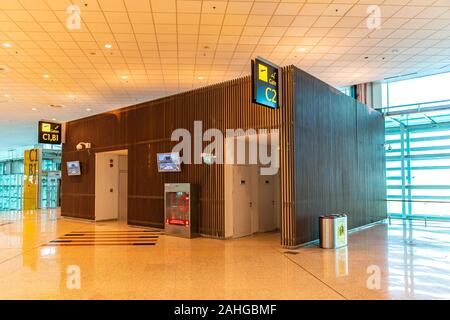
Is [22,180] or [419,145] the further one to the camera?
[22,180]

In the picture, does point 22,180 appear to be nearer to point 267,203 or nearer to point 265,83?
point 267,203

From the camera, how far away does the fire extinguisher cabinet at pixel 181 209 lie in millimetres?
8539

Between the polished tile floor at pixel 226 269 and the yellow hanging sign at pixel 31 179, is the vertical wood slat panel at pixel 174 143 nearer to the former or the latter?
the polished tile floor at pixel 226 269

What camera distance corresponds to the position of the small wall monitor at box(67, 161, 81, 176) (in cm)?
1264

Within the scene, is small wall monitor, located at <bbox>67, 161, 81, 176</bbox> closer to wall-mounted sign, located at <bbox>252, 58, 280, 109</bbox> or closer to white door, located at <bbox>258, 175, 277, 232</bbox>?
white door, located at <bbox>258, 175, 277, 232</bbox>

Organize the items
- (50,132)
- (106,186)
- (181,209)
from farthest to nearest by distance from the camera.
A: (50,132), (106,186), (181,209)

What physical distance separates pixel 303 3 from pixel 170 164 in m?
5.04

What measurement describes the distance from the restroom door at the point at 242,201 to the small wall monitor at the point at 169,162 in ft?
5.20

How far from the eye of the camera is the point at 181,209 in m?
8.76

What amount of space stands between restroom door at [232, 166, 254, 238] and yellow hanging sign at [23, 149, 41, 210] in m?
15.9

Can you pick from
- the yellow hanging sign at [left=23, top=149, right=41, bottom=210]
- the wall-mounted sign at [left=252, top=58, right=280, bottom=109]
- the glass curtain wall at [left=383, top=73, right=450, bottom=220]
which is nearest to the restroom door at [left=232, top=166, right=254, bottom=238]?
the wall-mounted sign at [left=252, top=58, right=280, bottom=109]

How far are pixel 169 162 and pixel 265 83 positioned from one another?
3.82m

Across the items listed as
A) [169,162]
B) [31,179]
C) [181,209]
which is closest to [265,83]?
[169,162]

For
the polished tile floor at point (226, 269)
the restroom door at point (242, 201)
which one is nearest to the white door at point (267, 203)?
the restroom door at point (242, 201)
